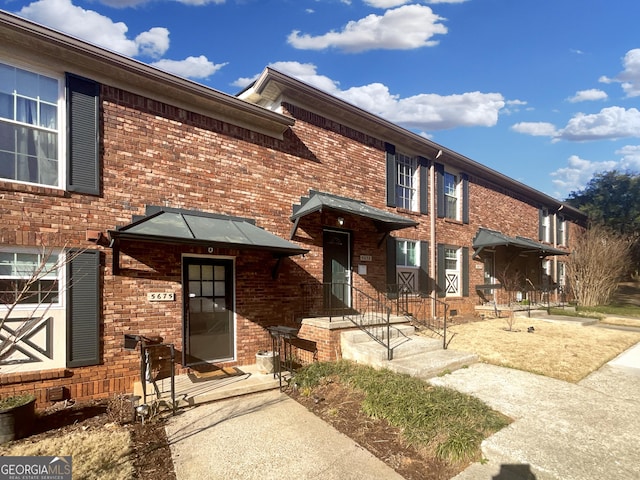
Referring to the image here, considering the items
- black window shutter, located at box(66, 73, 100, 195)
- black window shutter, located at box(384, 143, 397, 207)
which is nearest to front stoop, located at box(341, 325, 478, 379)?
black window shutter, located at box(384, 143, 397, 207)

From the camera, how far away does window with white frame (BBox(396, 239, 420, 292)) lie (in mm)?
10883

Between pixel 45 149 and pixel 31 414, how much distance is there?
4052 mm

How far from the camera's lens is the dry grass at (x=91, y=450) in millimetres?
Answer: 3667

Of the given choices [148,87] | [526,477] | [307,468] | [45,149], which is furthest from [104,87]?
[526,477]

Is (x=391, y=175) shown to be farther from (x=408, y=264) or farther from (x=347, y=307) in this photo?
(x=347, y=307)

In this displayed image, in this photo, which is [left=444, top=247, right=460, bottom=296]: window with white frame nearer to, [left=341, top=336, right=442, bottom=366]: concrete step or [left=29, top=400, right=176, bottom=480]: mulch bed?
[left=341, top=336, right=442, bottom=366]: concrete step

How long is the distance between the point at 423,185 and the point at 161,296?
8.81 meters

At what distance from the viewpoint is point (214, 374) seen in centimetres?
667

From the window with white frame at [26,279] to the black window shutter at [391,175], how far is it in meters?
8.28

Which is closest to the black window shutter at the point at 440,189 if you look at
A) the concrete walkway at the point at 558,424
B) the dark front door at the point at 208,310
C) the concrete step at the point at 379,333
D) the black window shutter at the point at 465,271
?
the black window shutter at the point at 465,271

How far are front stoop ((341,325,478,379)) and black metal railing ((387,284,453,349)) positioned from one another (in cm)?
228

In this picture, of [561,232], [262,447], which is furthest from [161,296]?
[561,232]

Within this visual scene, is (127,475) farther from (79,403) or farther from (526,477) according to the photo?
(526,477)

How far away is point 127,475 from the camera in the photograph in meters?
3.63
